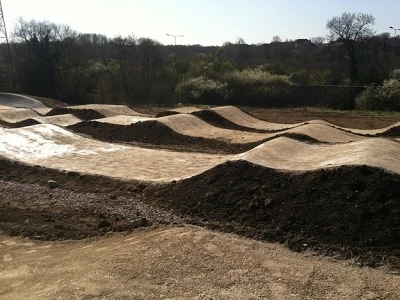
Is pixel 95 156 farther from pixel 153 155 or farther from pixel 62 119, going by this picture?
pixel 62 119

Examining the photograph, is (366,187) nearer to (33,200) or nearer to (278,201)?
(278,201)

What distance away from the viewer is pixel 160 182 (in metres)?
10.0

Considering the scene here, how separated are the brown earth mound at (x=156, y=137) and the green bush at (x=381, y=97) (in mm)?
17277

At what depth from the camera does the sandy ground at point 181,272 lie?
17.2ft

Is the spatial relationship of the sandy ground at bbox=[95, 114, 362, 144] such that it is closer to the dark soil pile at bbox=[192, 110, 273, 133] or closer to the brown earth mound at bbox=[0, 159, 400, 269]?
the dark soil pile at bbox=[192, 110, 273, 133]

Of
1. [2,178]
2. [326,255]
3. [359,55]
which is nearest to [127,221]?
[326,255]

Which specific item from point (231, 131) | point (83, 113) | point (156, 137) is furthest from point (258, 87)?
point (156, 137)

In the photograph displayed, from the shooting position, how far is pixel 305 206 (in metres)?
7.41

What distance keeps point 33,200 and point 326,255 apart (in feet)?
22.0

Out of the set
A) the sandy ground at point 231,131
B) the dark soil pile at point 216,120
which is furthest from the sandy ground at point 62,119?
the dark soil pile at point 216,120

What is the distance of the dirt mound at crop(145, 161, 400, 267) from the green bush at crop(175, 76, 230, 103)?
27.8 metres

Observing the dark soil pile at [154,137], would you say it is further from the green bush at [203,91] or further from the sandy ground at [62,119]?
the green bush at [203,91]

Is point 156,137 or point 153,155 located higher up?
point 156,137

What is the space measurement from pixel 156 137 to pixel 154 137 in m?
0.08
